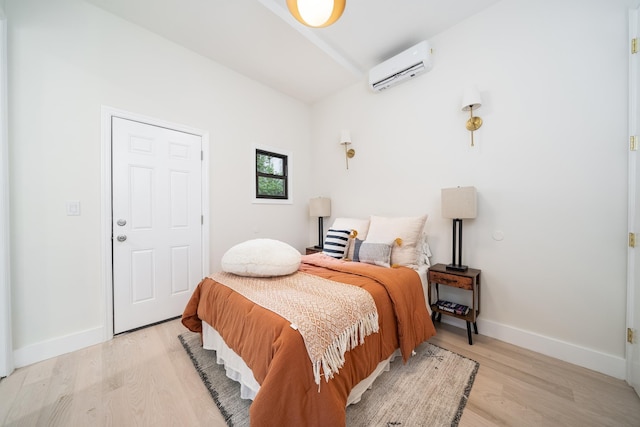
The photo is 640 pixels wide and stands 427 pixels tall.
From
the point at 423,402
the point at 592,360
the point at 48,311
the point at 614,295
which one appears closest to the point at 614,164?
the point at 614,295

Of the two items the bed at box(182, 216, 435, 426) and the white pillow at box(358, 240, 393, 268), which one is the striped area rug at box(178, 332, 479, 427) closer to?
the bed at box(182, 216, 435, 426)

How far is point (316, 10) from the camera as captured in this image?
1.33m

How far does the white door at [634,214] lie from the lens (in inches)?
58.0

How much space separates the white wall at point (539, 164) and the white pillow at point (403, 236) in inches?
13.3

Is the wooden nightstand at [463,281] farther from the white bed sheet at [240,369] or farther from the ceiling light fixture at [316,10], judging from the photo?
the ceiling light fixture at [316,10]

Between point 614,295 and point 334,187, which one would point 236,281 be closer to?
point 334,187

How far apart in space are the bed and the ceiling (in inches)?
86.2

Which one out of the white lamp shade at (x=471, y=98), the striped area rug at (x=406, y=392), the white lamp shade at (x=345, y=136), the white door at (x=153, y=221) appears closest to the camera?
the striped area rug at (x=406, y=392)

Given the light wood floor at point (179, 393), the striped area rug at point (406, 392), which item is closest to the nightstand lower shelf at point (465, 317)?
the light wood floor at point (179, 393)

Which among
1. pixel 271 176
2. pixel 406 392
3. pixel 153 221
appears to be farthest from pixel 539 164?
pixel 153 221

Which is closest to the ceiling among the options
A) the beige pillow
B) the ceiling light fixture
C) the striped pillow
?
the ceiling light fixture

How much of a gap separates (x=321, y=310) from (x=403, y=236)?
4.35 ft

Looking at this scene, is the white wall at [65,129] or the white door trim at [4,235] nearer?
the white door trim at [4,235]

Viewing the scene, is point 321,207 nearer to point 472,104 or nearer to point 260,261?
point 260,261
